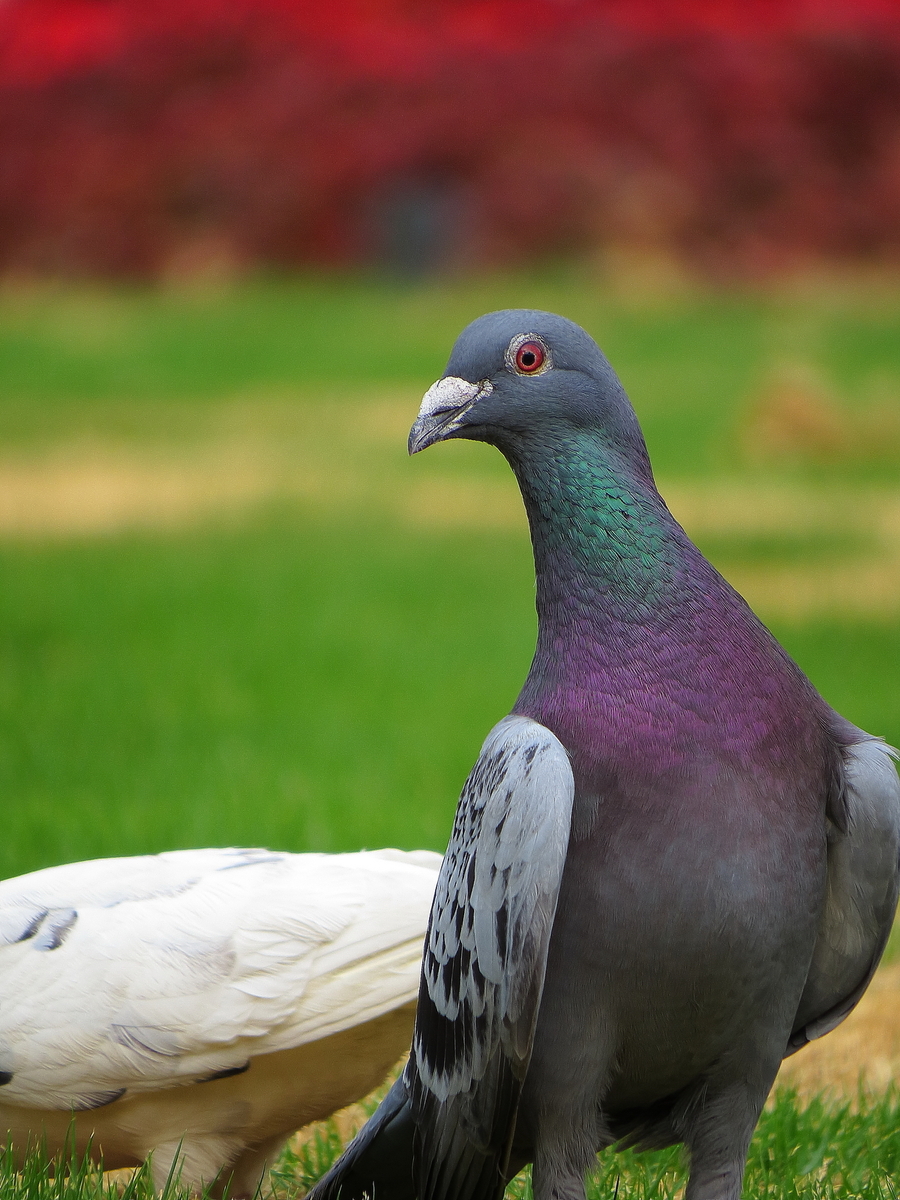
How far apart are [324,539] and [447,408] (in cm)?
793

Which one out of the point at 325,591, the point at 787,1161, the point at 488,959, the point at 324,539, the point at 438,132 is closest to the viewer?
the point at 488,959

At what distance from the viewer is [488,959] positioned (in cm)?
213

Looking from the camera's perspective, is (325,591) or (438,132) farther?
(438,132)

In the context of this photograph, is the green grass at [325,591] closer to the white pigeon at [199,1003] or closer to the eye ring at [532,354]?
the white pigeon at [199,1003]

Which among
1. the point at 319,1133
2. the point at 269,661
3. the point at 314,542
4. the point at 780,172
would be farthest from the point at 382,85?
the point at 319,1133

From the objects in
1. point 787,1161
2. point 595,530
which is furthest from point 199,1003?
point 787,1161

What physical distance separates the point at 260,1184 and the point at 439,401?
1473 mm

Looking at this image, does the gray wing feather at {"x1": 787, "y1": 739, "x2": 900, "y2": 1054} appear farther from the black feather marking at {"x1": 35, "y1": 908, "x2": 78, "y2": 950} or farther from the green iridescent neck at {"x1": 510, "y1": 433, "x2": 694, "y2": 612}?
the black feather marking at {"x1": 35, "y1": 908, "x2": 78, "y2": 950}

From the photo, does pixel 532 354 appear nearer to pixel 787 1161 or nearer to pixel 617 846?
pixel 617 846

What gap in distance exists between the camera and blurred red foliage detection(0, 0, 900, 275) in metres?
17.8

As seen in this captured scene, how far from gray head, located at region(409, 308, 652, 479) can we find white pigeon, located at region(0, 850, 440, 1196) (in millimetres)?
886

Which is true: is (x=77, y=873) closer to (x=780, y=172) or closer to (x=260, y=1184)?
(x=260, y=1184)

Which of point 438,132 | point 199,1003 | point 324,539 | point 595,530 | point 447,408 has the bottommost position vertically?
→ point 199,1003

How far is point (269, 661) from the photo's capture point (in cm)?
742
